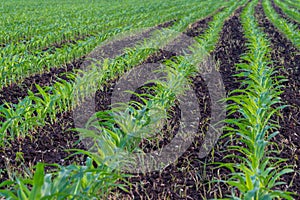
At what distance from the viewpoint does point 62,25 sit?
13.6 m

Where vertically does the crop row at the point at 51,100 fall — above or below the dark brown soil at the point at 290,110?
above

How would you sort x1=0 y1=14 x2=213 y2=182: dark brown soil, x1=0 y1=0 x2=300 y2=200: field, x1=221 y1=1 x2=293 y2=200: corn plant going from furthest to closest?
1. x1=0 y1=14 x2=213 y2=182: dark brown soil
2. x1=0 y1=0 x2=300 y2=200: field
3. x1=221 y1=1 x2=293 y2=200: corn plant

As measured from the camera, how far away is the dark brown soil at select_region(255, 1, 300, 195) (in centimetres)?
398

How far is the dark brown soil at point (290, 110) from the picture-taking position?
3.98 meters

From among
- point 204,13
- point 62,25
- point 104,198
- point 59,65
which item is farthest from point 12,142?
point 204,13

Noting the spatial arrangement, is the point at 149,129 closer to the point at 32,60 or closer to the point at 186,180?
the point at 186,180

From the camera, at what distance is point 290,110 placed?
545 centimetres

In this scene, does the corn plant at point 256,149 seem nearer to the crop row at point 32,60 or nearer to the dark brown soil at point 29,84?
the dark brown soil at point 29,84

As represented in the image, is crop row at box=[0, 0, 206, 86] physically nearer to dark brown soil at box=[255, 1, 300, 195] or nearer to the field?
the field

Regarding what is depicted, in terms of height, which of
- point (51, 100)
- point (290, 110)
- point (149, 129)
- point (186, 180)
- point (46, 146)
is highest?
point (51, 100)

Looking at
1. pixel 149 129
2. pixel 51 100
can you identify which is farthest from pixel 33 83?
pixel 149 129

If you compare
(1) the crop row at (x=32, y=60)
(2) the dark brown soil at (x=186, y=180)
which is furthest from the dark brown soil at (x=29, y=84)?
(2) the dark brown soil at (x=186, y=180)

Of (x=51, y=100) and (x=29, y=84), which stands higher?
(x=51, y=100)

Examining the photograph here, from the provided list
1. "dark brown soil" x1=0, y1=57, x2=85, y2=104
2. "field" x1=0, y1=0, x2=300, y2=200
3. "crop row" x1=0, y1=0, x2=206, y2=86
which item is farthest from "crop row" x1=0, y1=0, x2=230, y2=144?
"crop row" x1=0, y1=0, x2=206, y2=86
